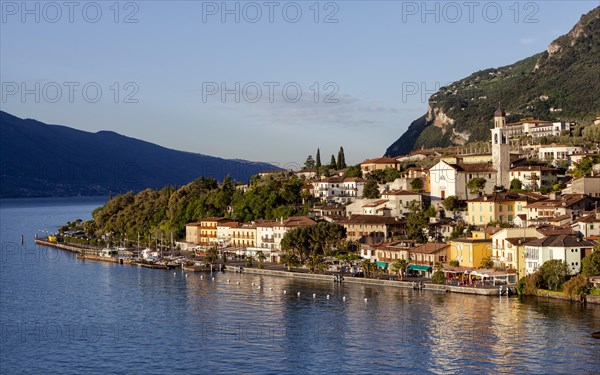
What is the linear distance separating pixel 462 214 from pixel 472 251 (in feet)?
47.0

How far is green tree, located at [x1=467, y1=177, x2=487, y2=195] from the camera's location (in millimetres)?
74000

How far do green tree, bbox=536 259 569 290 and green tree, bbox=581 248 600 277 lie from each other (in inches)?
42.4

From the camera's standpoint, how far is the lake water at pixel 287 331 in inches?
1411

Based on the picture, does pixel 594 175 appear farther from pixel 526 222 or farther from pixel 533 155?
pixel 533 155

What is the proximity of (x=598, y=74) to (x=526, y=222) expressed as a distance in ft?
274

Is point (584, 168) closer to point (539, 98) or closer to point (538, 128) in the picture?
point (538, 128)

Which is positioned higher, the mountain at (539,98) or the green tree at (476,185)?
the mountain at (539,98)

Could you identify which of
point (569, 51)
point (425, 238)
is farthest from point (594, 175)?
point (569, 51)

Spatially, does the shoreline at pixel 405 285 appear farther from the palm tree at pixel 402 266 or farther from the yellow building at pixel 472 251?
the yellow building at pixel 472 251

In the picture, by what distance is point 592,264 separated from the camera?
47.7 meters

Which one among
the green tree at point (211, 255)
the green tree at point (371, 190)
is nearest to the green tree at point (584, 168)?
the green tree at point (371, 190)

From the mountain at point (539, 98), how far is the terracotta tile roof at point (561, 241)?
215ft

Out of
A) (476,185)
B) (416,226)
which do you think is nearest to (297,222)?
(416,226)

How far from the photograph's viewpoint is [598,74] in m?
137
